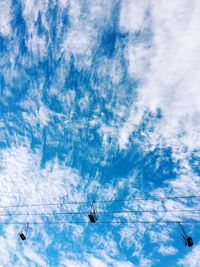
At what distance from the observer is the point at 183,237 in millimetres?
20625

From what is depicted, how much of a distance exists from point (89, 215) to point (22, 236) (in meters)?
10.6

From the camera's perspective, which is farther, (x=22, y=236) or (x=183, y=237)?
(x=22, y=236)

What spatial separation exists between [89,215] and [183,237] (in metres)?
8.46

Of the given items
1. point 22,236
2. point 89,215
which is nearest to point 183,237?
point 89,215

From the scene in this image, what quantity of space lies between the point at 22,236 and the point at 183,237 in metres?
17.3

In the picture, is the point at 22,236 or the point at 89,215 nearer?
the point at 89,215

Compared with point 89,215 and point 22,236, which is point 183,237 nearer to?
point 89,215

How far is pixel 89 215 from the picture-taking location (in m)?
20.9

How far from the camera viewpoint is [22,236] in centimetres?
2656
